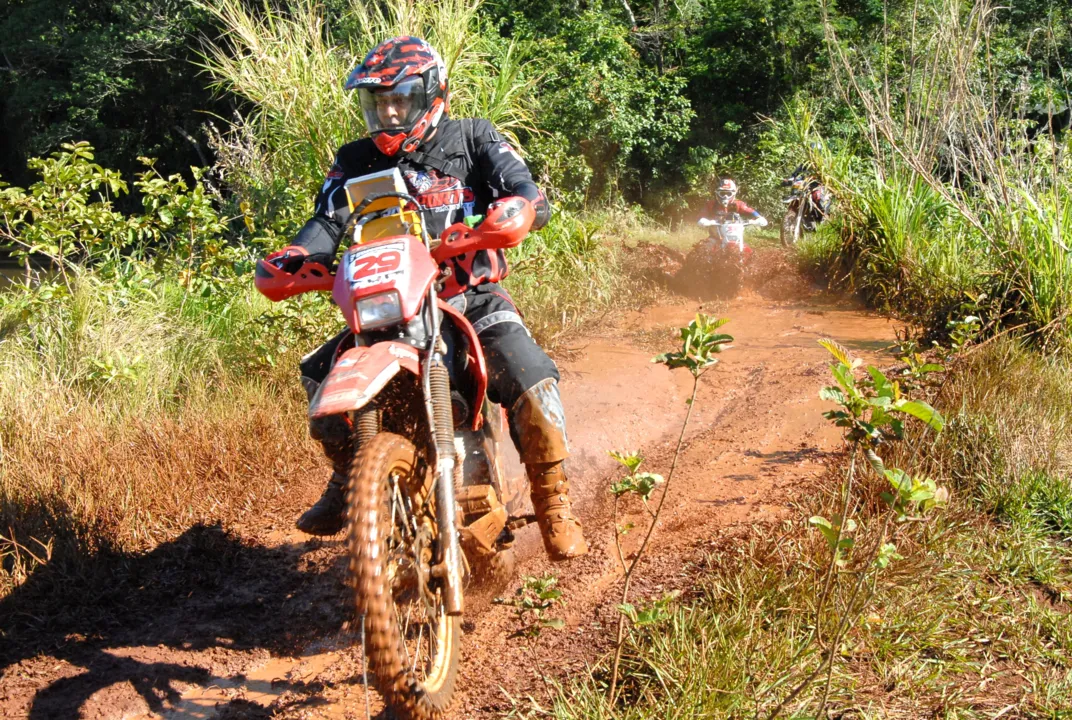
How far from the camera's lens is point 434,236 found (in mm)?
3910

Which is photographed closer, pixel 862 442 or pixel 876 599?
pixel 862 442

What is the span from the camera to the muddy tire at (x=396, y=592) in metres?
2.53

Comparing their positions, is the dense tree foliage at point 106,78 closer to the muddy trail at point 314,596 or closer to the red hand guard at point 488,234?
the muddy trail at point 314,596

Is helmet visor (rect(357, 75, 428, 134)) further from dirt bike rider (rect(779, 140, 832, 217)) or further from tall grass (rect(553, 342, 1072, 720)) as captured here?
dirt bike rider (rect(779, 140, 832, 217))

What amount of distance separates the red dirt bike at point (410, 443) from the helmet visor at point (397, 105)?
439 millimetres

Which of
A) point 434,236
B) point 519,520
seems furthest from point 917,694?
point 434,236

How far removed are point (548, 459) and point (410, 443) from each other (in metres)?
0.80

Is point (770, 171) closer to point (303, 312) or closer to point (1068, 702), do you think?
point (303, 312)

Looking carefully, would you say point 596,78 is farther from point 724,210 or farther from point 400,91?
point 400,91

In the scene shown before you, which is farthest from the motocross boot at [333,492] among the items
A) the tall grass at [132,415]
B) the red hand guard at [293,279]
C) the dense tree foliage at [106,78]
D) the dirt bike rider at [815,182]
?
the dense tree foliage at [106,78]

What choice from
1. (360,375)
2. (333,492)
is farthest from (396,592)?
(333,492)

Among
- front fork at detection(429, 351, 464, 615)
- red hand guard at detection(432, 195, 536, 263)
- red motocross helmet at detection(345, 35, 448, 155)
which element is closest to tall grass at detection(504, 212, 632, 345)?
red motocross helmet at detection(345, 35, 448, 155)

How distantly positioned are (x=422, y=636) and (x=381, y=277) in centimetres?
118

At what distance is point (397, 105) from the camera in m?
3.71
